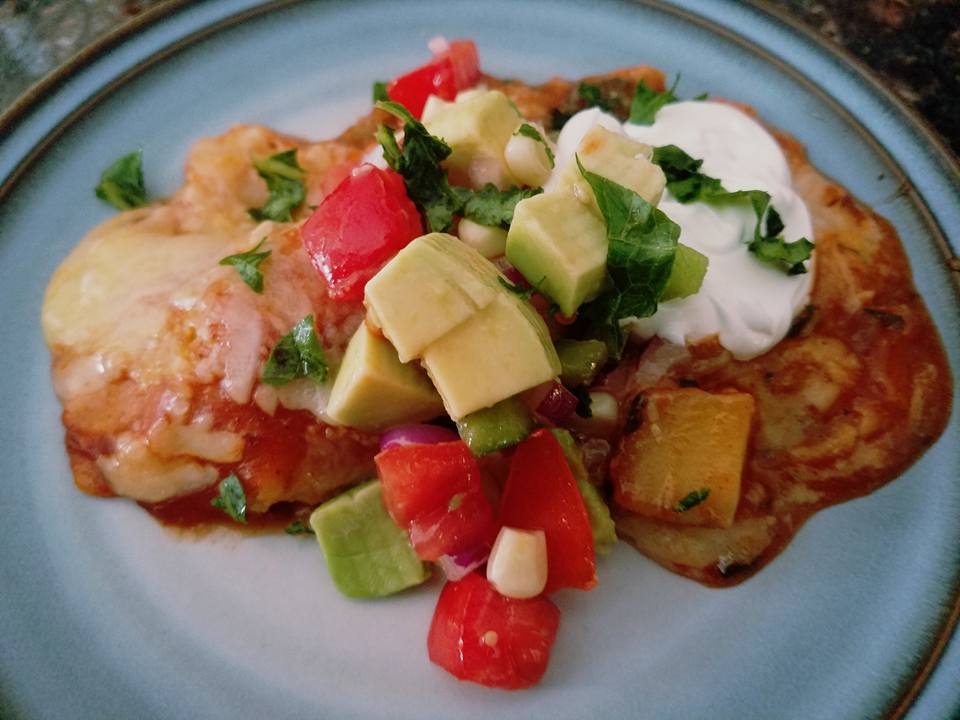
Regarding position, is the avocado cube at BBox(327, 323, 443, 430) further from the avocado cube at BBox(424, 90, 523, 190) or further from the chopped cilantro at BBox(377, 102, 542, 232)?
the avocado cube at BBox(424, 90, 523, 190)

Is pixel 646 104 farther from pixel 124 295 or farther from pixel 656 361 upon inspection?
pixel 124 295

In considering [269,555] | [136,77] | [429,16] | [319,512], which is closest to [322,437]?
[319,512]

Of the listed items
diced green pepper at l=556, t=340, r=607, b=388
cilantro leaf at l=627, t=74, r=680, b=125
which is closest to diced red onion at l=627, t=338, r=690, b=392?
diced green pepper at l=556, t=340, r=607, b=388

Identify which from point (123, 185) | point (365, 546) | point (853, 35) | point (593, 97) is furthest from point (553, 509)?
point (853, 35)

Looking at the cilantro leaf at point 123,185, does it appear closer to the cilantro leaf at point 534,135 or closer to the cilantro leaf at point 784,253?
the cilantro leaf at point 534,135

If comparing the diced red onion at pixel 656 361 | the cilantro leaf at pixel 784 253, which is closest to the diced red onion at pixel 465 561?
the diced red onion at pixel 656 361
